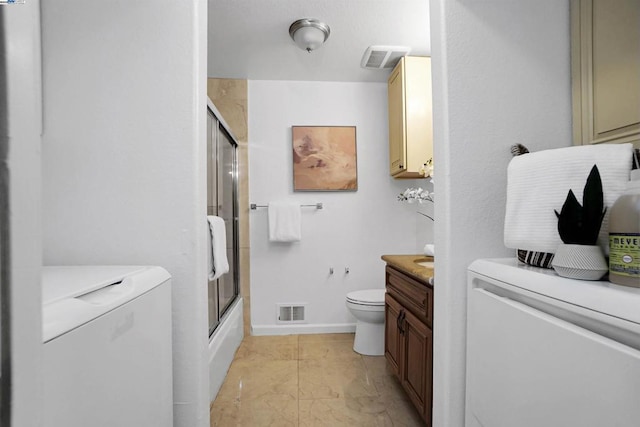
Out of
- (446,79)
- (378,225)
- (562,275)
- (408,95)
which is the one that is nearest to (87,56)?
(446,79)

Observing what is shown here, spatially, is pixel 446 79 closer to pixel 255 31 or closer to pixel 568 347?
pixel 568 347

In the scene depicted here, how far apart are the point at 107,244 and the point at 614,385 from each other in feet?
4.30

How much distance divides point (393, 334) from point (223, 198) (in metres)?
1.45

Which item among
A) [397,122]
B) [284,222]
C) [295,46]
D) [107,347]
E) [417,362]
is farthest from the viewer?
[284,222]

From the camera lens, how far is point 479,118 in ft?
3.34

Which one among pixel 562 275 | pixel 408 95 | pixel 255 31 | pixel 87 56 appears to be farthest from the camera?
pixel 408 95

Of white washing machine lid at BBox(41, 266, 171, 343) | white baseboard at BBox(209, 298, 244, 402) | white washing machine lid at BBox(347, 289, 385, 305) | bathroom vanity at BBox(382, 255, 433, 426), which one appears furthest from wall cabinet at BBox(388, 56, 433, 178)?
white washing machine lid at BBox(41, 266, 171, 343)

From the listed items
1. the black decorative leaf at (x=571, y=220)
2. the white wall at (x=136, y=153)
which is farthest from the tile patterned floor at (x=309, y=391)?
the black decorative leaf at (x=571, y=220)

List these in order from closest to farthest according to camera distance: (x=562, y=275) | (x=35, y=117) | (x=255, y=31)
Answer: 1. (x=35, y=117)
2. (x=562, y=275)
3. (x=255, y=31)

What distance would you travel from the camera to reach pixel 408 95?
86.5 inches

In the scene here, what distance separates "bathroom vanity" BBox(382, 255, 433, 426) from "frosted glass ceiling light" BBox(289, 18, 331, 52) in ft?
4.85

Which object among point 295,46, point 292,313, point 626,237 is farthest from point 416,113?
point 292,313

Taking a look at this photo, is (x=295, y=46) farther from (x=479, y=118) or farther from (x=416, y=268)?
(x=416, y=268)

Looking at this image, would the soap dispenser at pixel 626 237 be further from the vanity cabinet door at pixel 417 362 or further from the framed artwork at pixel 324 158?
the framed artwork at pixel 324 158
